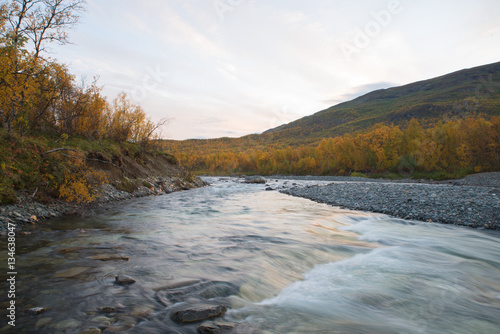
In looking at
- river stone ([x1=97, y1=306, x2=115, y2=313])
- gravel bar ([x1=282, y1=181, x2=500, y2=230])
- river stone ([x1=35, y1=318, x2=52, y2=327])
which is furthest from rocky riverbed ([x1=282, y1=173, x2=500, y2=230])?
river stone ([x1=35, y1=318, x2=52, y2=327])

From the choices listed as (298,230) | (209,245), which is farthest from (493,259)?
(209,245)

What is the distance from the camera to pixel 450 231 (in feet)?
35.4

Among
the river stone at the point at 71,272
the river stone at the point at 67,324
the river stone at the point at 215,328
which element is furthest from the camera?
the river stone at the point at 71,272

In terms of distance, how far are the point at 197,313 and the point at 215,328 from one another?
1.56 ft

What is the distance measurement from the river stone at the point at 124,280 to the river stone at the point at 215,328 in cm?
227

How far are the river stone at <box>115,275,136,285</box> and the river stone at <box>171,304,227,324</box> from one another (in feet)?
5.52

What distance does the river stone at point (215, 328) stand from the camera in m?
3.70

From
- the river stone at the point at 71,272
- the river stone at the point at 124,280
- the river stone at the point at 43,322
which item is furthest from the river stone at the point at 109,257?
the river stone at the point at 43,322

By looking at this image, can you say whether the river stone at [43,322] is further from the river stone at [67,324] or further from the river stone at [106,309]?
the river stone at [106,309]

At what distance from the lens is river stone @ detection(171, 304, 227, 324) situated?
3953mm

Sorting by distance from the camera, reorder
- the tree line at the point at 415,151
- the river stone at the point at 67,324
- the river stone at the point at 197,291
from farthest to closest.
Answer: the tree line at the point at 415,151 → the river stone at the point at 197,291 → the river stone at the point at 67,324

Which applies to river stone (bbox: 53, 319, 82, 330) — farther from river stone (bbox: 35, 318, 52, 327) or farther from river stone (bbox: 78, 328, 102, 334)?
river stone (bbox: 78, 328, 102, 334)

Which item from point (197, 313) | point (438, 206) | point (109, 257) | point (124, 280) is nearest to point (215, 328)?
point (197, 313)

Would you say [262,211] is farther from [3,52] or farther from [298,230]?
[3,52]
